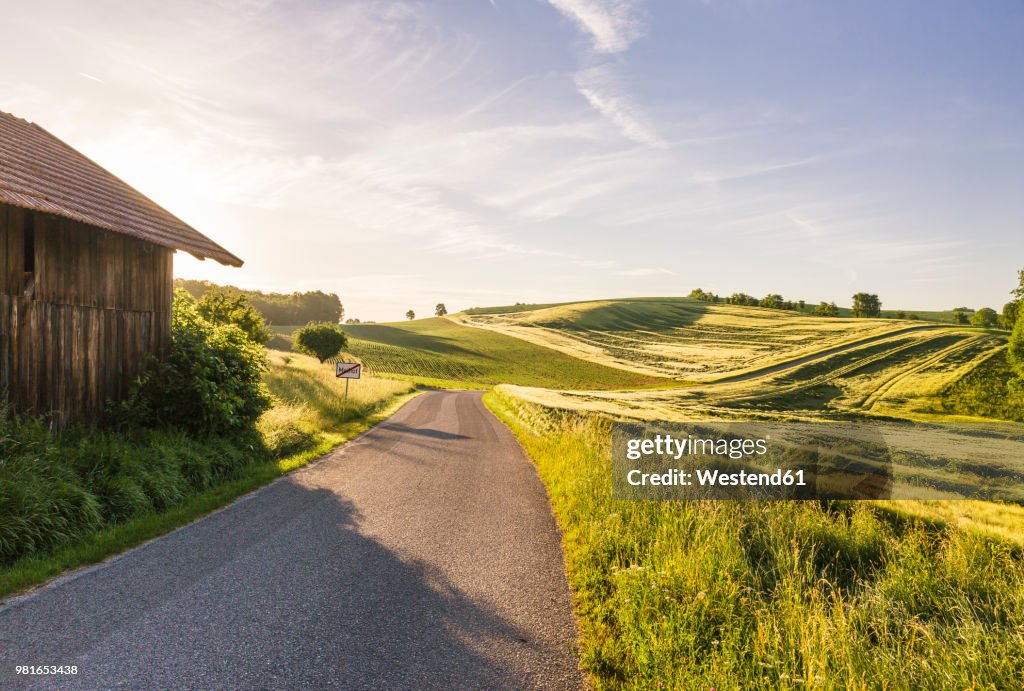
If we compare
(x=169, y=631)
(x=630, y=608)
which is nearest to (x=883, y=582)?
(x=630, y=608)

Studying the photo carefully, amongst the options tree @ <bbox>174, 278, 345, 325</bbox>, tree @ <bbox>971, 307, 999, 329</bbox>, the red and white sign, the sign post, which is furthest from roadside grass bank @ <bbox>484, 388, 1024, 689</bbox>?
tree @ <bbox>174, 278, 345, 325</bbox>

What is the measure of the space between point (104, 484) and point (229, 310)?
28672 millimetres

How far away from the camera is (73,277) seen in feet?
32.4

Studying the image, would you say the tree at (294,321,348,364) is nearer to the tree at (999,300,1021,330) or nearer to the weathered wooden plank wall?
the weathered wooden plank wall

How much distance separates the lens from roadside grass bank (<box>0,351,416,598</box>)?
5980 mm

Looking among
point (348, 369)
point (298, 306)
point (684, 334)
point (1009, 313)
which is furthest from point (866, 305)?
point (298, 306)

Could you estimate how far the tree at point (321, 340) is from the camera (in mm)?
51125

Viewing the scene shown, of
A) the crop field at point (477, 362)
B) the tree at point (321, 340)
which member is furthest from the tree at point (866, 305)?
the tree at point (321, 340)

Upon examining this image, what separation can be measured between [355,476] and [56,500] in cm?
504

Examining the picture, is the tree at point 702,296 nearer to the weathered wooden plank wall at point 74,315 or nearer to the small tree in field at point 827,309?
the small tree in field at point 827,309

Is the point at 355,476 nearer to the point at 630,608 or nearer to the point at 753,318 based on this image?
the point at 630,608

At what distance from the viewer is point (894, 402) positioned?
29922mm

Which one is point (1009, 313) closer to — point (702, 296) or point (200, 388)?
point (200, 388)

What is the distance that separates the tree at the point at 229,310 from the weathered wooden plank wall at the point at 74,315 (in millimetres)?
20667
